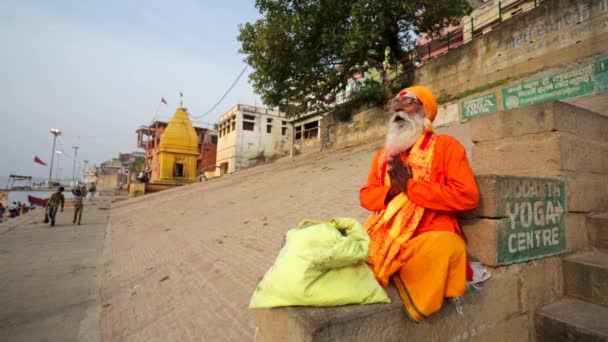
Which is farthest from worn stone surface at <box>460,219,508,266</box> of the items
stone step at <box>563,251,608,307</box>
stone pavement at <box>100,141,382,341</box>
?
stone pavement at <box>100,141,382,341</box>

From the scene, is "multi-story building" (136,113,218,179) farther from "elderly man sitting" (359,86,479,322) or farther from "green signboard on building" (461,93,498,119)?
"elderly man sitting" (359,86,479,322)

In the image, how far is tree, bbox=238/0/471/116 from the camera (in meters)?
12.0

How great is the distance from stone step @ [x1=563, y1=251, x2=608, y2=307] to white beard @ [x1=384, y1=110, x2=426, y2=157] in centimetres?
156

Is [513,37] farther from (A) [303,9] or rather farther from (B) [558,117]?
(B) [558,117]

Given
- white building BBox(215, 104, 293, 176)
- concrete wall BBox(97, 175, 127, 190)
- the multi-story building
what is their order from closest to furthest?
white building BBox(215, 104, 293, 176) → the multi-story building → concrete wall BBox(97, 175, 127, 190)

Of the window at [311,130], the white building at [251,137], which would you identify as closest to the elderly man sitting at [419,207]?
the window at [311,130]

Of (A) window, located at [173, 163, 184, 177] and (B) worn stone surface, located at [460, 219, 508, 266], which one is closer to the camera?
(B) worn stone surface, located at [460, 219, 508, 266]

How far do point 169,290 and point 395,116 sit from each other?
3.44 meters

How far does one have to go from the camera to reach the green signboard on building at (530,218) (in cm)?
193

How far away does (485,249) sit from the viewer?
6.36ft

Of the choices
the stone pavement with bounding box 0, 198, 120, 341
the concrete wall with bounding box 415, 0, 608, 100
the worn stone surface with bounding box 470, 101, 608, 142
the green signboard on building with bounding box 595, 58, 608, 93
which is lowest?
the stone pavement with bounding box 0, 198, 120, 341

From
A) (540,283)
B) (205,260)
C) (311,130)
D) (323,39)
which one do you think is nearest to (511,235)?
(540,283)

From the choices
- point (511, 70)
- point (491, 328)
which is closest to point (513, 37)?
point (511, 70)

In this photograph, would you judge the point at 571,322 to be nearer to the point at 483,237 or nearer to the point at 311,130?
the point at 483,237
